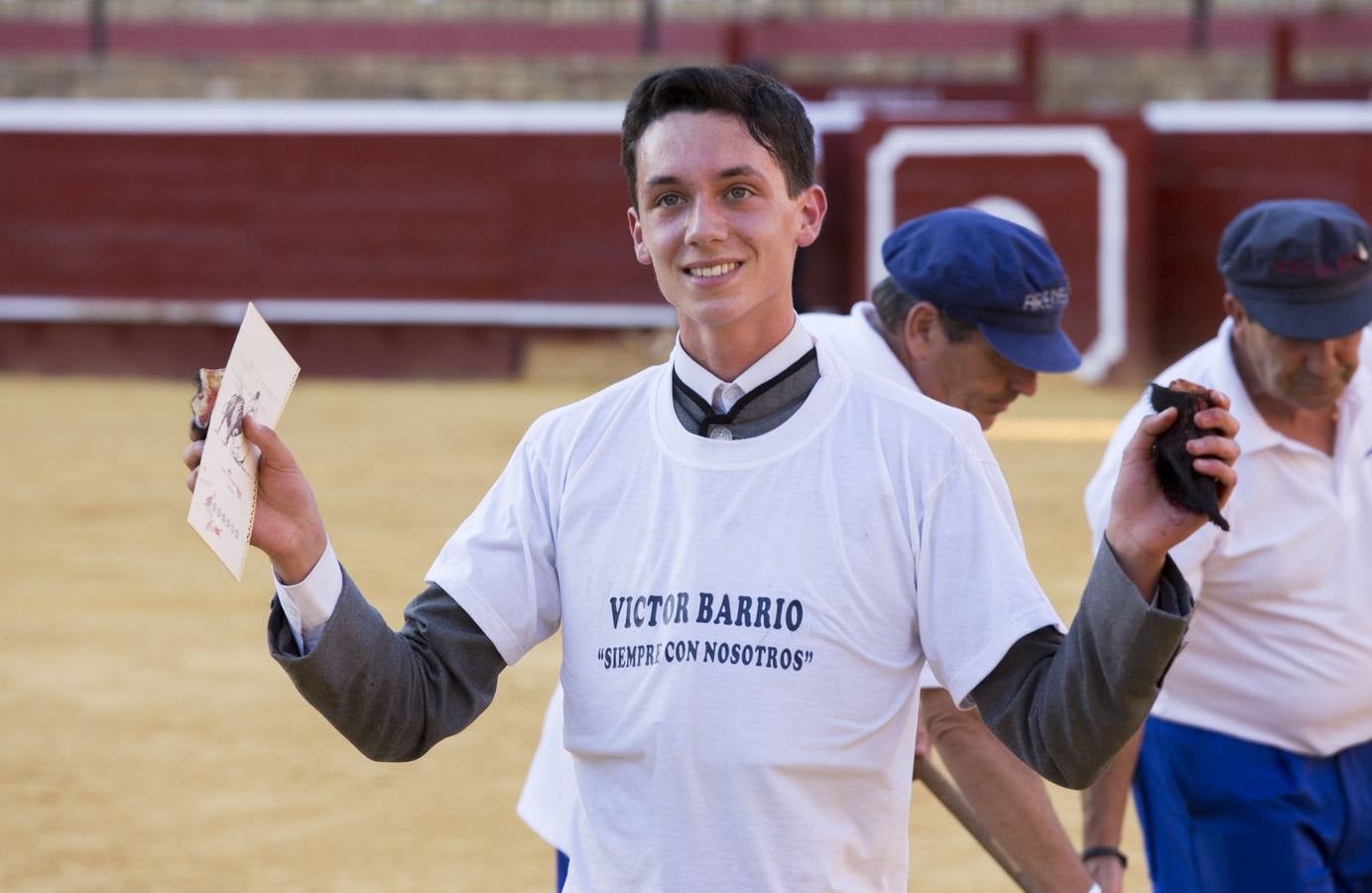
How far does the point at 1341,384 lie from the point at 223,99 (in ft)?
43.5

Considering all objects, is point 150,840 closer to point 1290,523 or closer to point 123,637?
point 123,637

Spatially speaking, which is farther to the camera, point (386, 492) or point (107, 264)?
point (107, 264)

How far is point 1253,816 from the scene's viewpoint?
303 cm

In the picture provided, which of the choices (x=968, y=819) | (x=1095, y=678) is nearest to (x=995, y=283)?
(x=968, y=819)

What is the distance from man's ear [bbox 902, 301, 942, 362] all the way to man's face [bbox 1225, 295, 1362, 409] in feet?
1.54

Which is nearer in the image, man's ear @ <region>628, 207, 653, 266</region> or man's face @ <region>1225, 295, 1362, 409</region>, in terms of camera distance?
man's ear @ <region>628, 207, 653, 266</region>

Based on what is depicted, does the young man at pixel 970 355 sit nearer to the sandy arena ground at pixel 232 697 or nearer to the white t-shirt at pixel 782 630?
the white t-shirt at pixel 782 630

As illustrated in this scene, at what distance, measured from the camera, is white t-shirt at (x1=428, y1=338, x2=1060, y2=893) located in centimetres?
190

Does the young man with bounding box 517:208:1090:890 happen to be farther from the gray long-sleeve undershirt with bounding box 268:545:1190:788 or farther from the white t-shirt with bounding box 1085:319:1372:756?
the gray long-sleeve undershirt with bounding box 268:545:1190:788

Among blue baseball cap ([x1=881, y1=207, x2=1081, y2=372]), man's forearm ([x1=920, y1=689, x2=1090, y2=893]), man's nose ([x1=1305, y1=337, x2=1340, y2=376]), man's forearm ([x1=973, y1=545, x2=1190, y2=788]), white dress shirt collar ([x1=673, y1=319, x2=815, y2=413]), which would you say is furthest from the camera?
man's nose ([x1=1305, y1=337, x2=1340, y2=376])

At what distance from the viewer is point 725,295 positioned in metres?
1.97

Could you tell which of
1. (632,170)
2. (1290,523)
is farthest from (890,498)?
(1290,523)

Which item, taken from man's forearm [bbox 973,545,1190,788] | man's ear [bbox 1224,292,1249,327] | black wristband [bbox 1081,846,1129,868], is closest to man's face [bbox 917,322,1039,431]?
man's ear [bbox 1224,292,1249,327]

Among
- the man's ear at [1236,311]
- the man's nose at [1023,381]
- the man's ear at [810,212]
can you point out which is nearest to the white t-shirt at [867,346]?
the man's nose at [1023,381]
